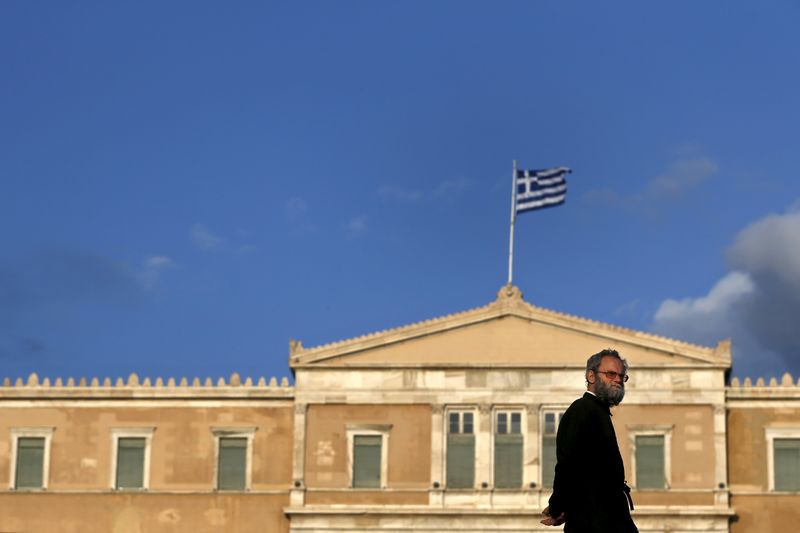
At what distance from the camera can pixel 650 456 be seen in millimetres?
43688

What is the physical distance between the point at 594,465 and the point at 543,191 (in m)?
39.1

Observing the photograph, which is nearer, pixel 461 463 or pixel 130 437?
pixel 461 463

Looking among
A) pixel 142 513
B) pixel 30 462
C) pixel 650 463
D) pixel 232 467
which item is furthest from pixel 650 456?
pixel 30 462

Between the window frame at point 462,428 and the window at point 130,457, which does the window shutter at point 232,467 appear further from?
the window frame at point 462,428

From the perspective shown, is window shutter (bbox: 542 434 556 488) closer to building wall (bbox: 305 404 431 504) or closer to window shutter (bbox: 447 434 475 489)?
window shutter (bbox: 447 434 475 489)

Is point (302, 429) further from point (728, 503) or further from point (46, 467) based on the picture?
point (728, 503)

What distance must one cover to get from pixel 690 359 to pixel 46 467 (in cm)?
1748

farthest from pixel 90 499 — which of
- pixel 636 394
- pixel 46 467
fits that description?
pixel 636 394

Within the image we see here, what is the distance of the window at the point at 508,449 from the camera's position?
43.6m

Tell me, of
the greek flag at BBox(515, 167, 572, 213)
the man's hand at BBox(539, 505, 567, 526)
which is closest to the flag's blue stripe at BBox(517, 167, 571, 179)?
the greek flag at BBox(515, 167, 572, 213)

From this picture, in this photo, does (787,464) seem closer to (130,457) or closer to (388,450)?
(388,450)

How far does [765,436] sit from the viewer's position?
4384 centimetres

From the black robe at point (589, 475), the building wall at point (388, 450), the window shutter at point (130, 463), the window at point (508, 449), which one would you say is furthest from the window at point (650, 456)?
the black robe at point (589, 475)

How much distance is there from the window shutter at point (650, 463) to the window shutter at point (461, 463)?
4314 millimetres
